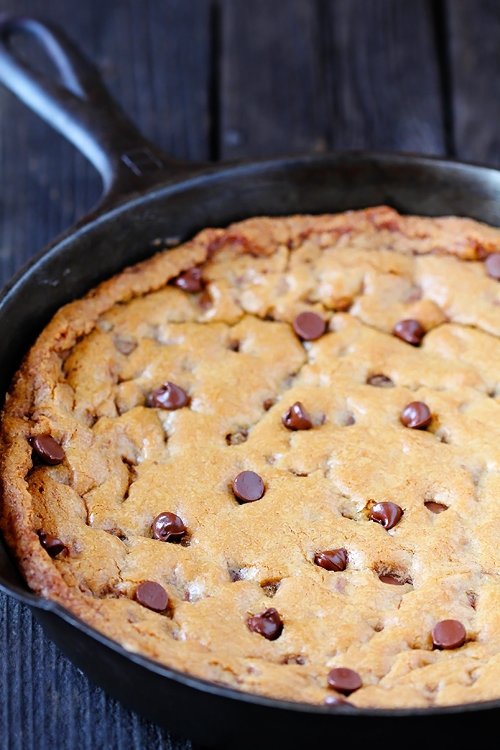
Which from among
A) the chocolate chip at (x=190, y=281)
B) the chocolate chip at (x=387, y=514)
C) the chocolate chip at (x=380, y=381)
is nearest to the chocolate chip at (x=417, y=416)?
the chocolate chip at (x=380, y=381)

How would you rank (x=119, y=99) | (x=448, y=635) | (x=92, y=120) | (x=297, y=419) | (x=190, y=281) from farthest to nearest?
(x=119, y=99), (x=92, y=120), (x=190, y=281), (x=297, y=419), (x=448, y=635)

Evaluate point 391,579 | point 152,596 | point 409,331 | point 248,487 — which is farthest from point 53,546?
point 409,331

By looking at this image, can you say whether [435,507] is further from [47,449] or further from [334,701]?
[47,449]

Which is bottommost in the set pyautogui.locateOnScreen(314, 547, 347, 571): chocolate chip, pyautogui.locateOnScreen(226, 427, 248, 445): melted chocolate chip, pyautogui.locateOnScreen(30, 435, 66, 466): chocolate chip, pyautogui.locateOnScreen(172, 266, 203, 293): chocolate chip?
pyautogui.locateOnScreen(314, 547, 347, 571): chocolate chip

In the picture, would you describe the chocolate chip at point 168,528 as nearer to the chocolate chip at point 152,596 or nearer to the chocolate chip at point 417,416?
the chocolate chip at point 152,596

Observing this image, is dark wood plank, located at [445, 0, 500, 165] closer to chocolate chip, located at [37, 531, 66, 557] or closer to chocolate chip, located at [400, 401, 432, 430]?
chocolate chip, located at [400, 401, 432, 430]

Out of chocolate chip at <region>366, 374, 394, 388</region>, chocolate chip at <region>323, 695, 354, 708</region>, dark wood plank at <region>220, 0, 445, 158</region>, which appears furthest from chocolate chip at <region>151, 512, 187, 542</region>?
dark wood plank at <region>220, 0, 445, 158</region>
